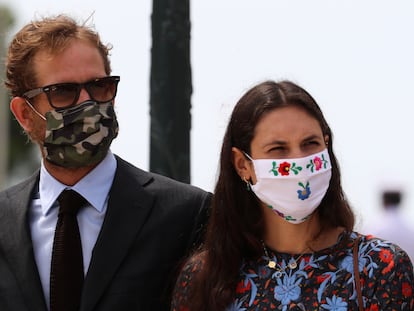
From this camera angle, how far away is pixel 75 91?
4.75 m

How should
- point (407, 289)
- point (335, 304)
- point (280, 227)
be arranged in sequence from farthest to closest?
1. point (280, 227)
2. point (335, 304)
3. point (407, 289)

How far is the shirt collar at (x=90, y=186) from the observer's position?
482 cm

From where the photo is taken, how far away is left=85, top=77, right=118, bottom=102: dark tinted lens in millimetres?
4762

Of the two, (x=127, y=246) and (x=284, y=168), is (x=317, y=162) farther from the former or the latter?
(x=127, y=246)

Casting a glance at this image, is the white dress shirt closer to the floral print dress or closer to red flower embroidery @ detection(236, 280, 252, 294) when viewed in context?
the floral print dress

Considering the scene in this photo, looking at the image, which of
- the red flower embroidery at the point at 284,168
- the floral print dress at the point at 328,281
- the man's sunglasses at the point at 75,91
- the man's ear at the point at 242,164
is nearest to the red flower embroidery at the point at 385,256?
the floral print dress at the point at 328,281

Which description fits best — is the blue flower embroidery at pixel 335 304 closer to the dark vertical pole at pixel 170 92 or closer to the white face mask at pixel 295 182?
the white face mask at pixel 295 182

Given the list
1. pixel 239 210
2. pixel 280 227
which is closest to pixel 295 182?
pixel 280 227

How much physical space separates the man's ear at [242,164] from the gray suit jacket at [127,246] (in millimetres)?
396

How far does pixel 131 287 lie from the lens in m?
4.67

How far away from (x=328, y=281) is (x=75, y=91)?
1.33m

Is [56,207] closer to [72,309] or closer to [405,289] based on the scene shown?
[72,309]

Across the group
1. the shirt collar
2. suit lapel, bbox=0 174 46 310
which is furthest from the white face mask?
suit lapel, bbox=0 174 46 310

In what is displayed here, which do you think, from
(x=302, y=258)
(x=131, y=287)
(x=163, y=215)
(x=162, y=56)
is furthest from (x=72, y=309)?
(x=162, y=56)
